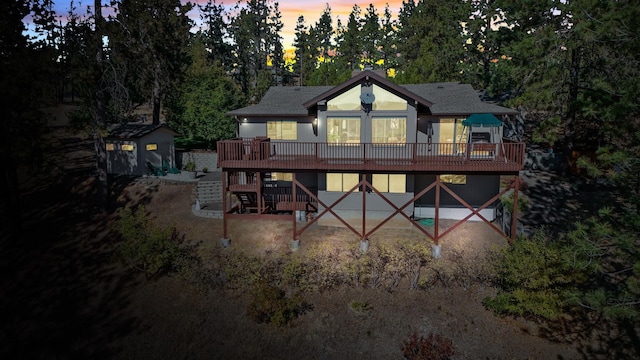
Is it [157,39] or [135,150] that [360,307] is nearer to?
[135,150]

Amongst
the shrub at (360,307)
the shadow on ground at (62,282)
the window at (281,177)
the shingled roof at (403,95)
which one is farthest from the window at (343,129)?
the shadow on ground at (62,282)

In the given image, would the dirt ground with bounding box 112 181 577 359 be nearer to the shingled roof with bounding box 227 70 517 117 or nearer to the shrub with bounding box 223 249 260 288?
the shrub with bounding box 223 249 260 288

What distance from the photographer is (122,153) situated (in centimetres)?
3238

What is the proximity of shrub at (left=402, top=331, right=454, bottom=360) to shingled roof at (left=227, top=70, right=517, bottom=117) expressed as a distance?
1194 cm

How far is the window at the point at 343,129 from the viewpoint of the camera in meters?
23.5

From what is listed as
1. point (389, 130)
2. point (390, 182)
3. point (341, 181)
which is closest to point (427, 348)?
point (390, 182)

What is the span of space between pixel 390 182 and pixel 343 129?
13.2ft

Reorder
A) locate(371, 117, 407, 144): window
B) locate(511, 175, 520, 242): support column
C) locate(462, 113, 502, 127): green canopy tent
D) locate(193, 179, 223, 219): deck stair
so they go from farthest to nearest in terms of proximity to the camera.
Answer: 1. locate(193, 179, 223, 219): deck stair
2. locate(371, 117, 407, 144): window
3. locate(462, 113, 502, 127): green canopy tent
4. locate(511, 175, 520, 242): support column

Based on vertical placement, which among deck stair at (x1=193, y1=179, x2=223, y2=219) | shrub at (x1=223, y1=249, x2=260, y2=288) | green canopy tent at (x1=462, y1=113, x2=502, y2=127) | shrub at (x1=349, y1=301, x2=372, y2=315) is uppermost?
green canopy tent at (x1=462, y1=113, x2=502, y2=127)

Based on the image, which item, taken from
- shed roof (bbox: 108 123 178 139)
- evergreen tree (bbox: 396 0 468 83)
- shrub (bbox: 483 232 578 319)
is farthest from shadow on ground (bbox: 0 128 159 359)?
evergreen tree (bbox: 396 0 468 83)

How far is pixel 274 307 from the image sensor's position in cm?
1678

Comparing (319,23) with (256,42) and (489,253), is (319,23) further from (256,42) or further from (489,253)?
(489,253)

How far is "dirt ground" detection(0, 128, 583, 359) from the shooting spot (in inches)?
607

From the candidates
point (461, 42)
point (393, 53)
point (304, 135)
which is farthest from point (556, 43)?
point (393, 53)
